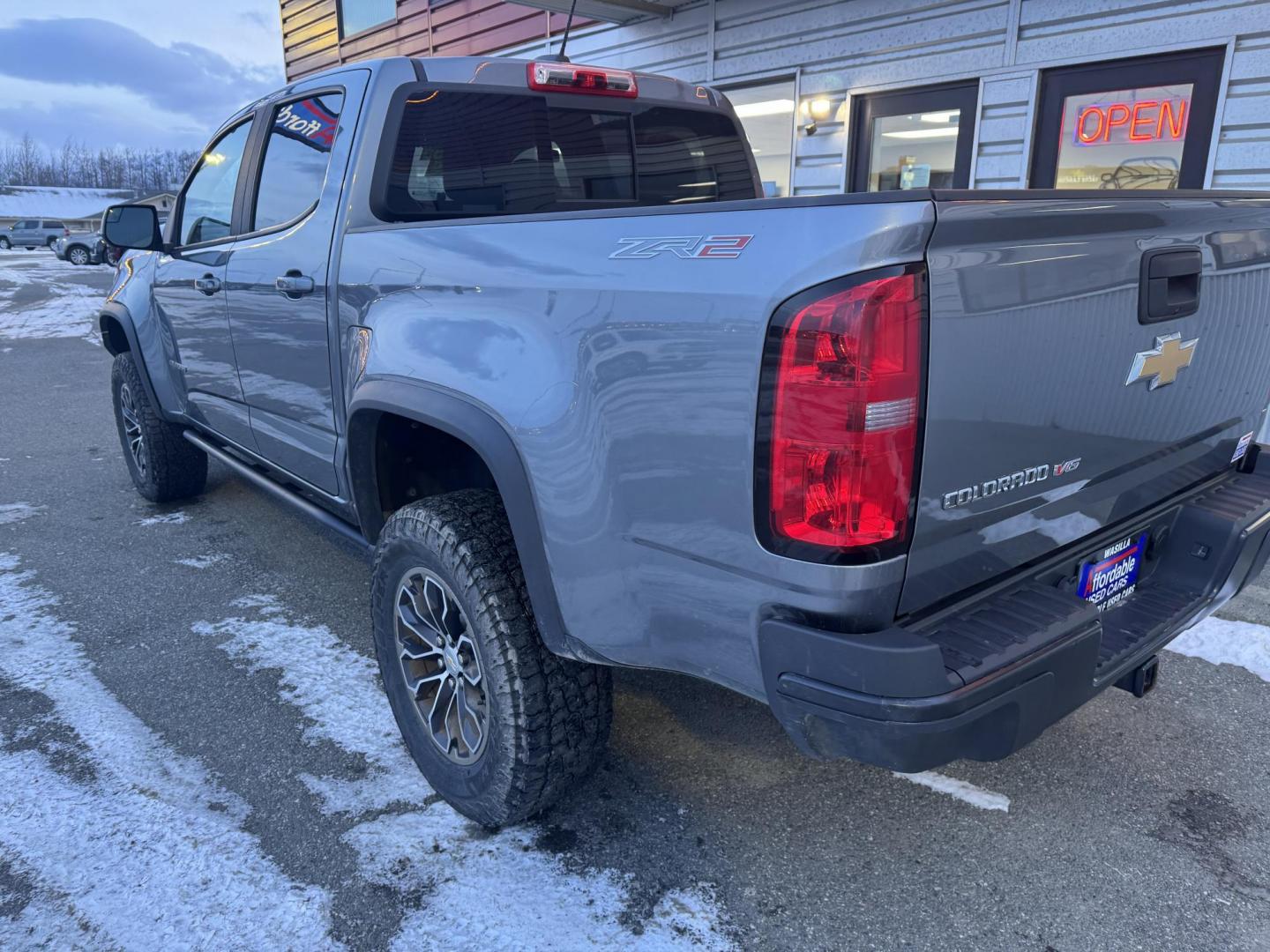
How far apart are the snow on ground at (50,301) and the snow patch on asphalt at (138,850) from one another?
5.09m

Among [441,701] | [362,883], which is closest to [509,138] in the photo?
[441,701]

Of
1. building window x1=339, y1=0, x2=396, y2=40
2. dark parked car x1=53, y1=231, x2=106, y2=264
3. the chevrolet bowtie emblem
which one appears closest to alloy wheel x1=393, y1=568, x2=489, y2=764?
the chevrolet bowtie emblem

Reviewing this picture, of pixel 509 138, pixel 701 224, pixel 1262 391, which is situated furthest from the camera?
pixel 509 138

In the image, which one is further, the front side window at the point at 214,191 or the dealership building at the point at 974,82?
the dealership building at the point at 974,82

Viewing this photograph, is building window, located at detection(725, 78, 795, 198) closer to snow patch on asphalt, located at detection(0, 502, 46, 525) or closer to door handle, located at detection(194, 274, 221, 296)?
door handle, located at detection(194, 274, 221, 296)

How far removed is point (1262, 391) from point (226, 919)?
304cm

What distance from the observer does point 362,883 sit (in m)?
2.17

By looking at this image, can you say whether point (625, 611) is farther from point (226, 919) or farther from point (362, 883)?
point (226, 919)

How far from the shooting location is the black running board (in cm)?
304

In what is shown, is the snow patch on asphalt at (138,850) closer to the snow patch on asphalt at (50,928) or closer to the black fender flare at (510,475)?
the snow patch on asphalt at (50,928)

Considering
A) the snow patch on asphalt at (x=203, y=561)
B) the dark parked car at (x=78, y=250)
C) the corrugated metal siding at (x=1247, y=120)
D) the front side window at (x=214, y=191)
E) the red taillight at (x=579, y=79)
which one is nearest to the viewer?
the red taillight at (x=579, y=79)

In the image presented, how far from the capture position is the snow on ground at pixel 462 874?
2.02 m

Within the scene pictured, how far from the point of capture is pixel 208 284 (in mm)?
3588

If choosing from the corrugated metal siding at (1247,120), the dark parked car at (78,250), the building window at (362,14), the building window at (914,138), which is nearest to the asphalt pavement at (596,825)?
the corrugated metal siding at (1247,120)
